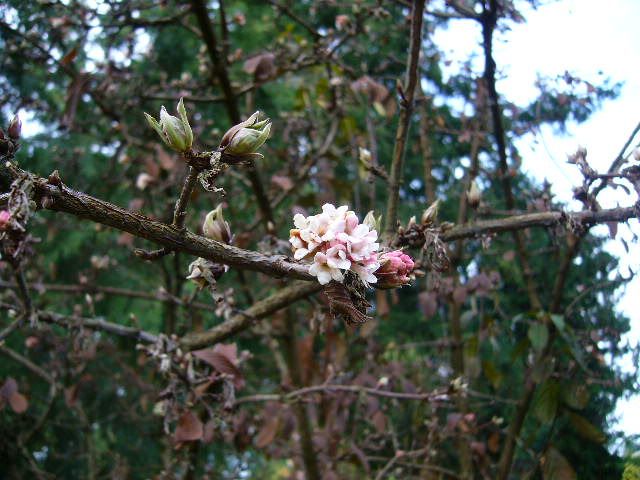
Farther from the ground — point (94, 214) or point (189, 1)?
point (189, 1)

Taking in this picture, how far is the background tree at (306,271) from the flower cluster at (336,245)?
37 millimetres

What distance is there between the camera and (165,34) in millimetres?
5008

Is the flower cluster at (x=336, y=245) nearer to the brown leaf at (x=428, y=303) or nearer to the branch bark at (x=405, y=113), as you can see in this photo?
the branch bark at (x=405, y=113)

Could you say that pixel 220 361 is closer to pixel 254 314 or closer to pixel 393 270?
pixel 254 314

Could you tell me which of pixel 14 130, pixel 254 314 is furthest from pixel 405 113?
pixel 14 130

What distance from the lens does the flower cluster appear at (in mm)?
850

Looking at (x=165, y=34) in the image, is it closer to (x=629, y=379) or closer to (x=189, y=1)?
(x=189, y=1)

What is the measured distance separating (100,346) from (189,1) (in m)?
1.77

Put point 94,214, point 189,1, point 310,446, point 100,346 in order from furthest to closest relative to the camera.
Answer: point 100,346 → point 310,446 → point 189,1 → point 94,214

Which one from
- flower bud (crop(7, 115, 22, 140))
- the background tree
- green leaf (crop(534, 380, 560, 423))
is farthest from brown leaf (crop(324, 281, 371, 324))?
green leaf (crop(534, 380, 560, 423))

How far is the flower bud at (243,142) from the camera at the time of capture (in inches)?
35.0

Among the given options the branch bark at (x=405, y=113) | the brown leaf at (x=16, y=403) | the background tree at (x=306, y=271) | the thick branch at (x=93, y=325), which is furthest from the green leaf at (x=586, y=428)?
the brown leaf at (x=16, y=403)

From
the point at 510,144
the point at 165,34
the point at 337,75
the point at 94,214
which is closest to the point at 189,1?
the point at 337,75

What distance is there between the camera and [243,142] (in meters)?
0.89
